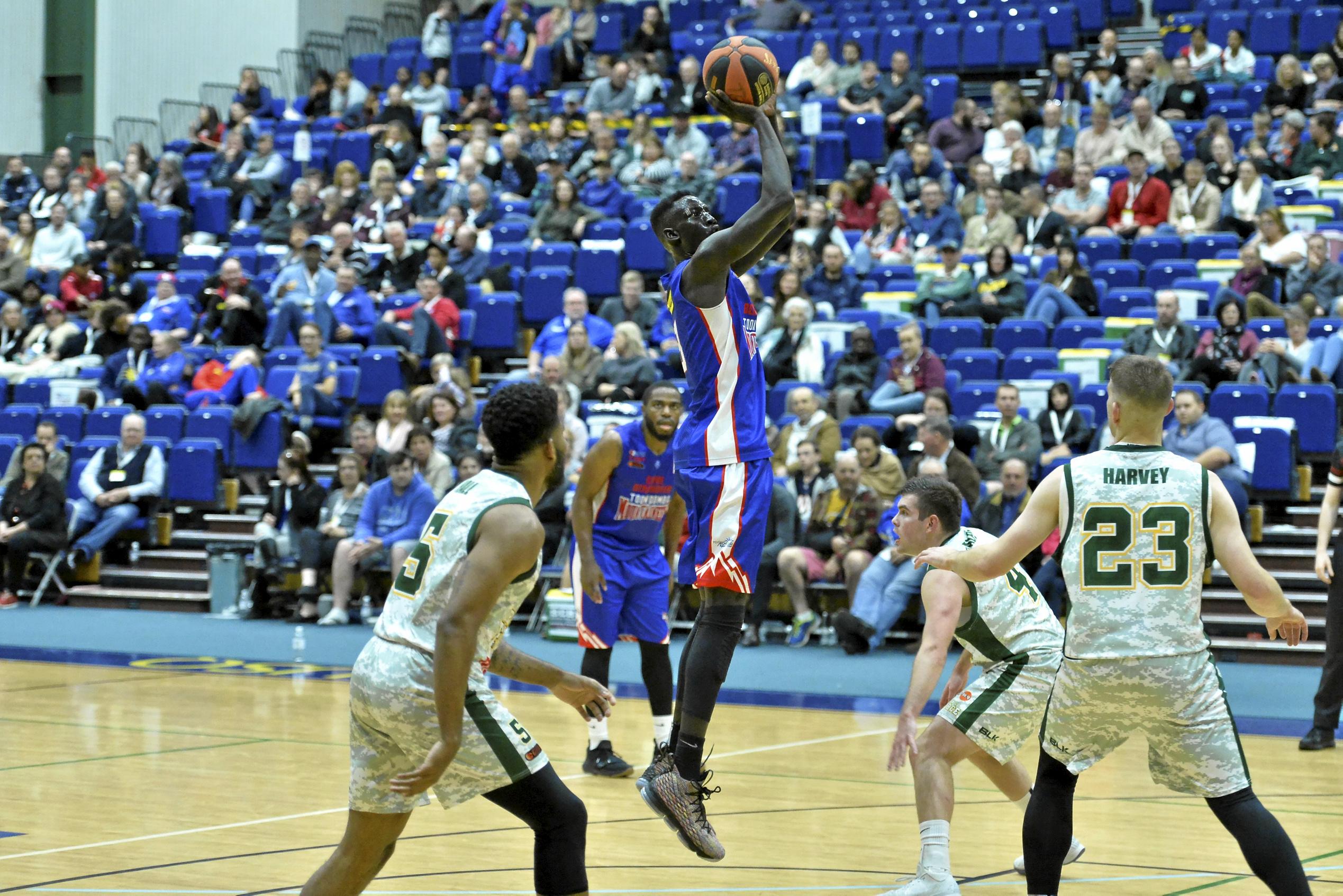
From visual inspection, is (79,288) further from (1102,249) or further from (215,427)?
(1102,249)

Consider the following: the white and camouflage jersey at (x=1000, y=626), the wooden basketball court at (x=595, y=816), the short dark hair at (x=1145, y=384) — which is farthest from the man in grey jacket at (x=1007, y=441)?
the short dark hair at (x=1145, y=384)

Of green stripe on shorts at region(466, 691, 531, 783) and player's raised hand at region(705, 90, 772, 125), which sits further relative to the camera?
player's raised hand at region(705, 90, 772, 125)

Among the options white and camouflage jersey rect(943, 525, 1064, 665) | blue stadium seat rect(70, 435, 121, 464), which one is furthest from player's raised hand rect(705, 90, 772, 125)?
blue stadium seat rect(70, 435, 121, 464)

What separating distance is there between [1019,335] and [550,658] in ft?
15.6

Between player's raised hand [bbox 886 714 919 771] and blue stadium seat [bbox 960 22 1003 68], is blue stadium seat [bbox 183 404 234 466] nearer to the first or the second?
blue stadium seat [bbox 960 22 1003 68]

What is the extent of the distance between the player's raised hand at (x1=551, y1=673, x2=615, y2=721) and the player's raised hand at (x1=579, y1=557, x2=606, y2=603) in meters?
2.49

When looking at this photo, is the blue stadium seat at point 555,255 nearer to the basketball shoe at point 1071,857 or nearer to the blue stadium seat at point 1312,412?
the blue stadium seat at point 1312,412

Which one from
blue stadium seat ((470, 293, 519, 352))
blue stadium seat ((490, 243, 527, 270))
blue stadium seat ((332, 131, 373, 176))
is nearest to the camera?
blue stadium seat ((470, 293, 519, 352))

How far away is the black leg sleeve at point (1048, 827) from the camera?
13.9 feet

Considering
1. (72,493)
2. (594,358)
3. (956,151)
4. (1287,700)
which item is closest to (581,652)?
(594,358)

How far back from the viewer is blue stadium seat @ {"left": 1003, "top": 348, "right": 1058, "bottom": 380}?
12.8m

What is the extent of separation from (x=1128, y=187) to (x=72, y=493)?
9.71 metres

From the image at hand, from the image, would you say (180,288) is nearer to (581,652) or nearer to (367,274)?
(367,274)

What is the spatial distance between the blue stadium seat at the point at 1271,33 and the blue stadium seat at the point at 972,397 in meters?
6.34
